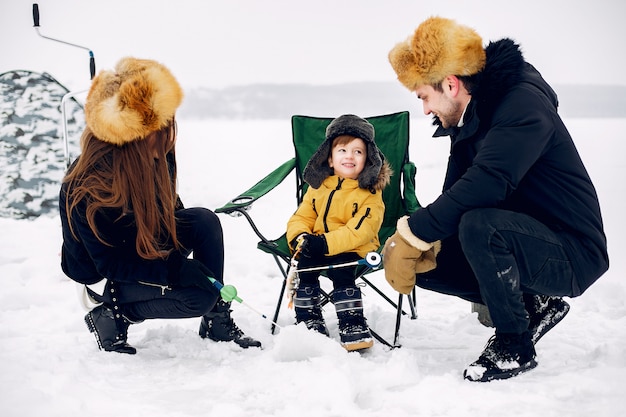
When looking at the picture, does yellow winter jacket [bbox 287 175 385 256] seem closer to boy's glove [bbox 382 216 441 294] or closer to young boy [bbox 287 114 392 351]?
young boy [bbox 287 114 392 351]

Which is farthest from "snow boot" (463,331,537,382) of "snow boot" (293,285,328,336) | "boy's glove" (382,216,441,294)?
"snow boot" (293,285,328,336)

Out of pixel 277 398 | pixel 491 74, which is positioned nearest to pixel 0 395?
pixel 277 398

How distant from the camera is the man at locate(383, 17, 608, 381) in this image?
6.33 ft

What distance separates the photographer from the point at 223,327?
2.45 m

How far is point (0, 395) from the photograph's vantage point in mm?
1786

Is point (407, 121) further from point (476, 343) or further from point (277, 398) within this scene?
point (277, 398)

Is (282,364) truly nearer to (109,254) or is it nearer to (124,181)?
(109,254)

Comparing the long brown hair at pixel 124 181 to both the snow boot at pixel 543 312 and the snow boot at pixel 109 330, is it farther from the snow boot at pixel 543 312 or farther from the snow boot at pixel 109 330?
the snow boot at pixel 543 312

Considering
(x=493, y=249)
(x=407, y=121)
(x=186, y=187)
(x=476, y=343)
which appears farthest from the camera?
(x=186, y=187)

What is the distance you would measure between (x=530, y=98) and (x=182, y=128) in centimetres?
620

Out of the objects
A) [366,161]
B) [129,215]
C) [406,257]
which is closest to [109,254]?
[129,215]

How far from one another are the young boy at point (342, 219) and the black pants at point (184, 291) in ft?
1.12

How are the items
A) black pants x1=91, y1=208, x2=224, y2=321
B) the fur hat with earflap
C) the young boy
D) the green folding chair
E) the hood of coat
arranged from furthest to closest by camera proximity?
the green folding chair → the fur hat with earflap → the young boy → black pants x1=91, y1=208, x2=224, y2=321 → the hood of coat

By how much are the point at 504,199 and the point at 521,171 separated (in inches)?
5.1
